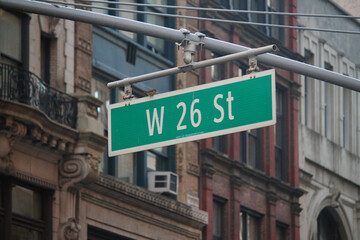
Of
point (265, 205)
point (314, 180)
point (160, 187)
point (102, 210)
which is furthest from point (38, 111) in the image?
point (314, 180)

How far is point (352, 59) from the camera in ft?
161

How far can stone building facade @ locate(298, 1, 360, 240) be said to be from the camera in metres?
43.9

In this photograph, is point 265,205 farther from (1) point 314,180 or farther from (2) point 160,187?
(2) point 160,187

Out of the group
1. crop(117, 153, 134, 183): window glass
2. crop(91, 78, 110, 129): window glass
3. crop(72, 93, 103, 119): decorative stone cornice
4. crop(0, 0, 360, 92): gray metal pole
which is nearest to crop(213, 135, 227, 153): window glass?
crop(117, 153, 134, 183): window glass

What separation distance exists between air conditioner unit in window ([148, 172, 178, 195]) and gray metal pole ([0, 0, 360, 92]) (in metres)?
16.7

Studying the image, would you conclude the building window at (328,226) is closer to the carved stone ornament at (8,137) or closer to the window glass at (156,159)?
the window glass at (156,159)

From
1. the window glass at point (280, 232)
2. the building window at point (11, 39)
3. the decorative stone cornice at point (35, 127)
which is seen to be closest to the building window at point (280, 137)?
the window glass at point (280, 232)

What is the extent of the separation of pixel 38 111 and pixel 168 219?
8.88 metres

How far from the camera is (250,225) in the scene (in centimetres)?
3859

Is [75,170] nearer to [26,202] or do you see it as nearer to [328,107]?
[26,202]

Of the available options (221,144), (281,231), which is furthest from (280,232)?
(221,144)

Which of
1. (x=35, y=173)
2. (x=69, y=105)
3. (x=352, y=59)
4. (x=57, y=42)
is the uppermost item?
(x=352, y=59)

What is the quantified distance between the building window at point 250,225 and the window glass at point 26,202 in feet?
40.7

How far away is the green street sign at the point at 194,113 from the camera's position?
1433cm
